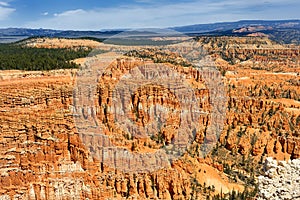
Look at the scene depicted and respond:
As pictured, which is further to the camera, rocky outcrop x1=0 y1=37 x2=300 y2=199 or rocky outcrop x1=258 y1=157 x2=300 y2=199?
rocky outcrop x1=0 y1=37 x2=300 y2=199

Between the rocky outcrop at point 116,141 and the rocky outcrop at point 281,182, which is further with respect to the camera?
the rocky outcrop at point 116,141

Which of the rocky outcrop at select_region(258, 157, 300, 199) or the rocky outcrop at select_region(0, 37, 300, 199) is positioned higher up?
the rocky outcrop at select_region(258, 157, 300, 199)

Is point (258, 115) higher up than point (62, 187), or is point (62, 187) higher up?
point (62, 187)

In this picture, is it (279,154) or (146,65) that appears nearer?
(279,154)

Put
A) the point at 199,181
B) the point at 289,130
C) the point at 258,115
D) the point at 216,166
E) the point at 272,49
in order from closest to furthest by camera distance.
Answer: the point at 199,181 → the point at 216,166 → the point at 289,130 → the point at 258,115 → the point at 272,49

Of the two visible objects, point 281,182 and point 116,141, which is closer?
point 281,182

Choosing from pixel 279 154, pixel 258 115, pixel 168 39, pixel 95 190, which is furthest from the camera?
pixel 168 39

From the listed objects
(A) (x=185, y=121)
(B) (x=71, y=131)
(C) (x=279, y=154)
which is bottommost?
(C) (x=279, y=154)

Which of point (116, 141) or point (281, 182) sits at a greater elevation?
point (281, 182)

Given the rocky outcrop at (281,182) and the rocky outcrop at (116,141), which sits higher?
the rocky outcrop at (281,182)

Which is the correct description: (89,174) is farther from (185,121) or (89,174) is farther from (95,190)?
(185,121)

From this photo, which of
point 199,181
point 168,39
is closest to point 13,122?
point 199,181
